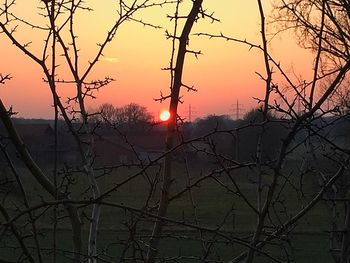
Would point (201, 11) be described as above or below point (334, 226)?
above

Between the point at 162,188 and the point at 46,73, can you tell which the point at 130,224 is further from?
the point at 46,73

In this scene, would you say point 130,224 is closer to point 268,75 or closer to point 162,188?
point 162,188

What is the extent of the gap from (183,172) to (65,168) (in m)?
0.48

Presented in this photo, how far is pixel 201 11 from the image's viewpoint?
184 centimetres

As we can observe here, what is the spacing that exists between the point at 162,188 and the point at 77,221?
0.30 m

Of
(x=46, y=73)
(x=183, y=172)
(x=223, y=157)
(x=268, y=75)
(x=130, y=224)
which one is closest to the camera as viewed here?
(x=268, y=75)

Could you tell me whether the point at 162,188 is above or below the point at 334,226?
above

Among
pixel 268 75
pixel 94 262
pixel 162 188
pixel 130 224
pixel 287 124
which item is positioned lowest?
pixel 94 262

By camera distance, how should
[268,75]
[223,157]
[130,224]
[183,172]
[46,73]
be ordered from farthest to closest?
1. [183,172]
2. [46,73]
3. [130,224]
4. [223,157]
5. [268,75]

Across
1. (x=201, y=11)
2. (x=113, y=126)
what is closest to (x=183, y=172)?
(x=113, y=126)

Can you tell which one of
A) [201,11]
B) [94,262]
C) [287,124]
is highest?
[201,11]

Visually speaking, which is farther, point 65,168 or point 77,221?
point 65,168

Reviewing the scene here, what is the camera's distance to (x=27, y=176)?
6.97 ft

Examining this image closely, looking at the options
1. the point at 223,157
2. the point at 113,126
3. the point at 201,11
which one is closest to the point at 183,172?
the point at 113,126
